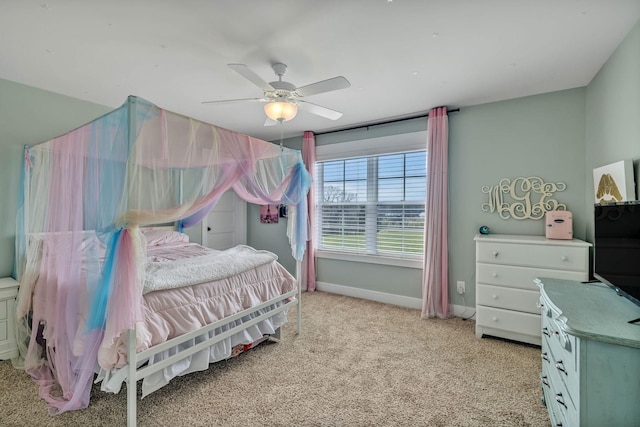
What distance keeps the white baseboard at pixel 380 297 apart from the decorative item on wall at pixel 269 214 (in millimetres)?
1403

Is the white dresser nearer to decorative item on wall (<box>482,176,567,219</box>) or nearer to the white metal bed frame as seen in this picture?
decorative item on wall (<box>482,176,567,219</box>)

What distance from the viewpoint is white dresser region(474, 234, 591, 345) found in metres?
2.52

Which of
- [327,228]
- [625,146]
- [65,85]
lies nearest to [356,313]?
[327,228]

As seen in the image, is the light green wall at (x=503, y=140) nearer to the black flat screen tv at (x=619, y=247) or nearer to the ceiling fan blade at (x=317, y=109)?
the black flat screen tv at (x=619, y=247)

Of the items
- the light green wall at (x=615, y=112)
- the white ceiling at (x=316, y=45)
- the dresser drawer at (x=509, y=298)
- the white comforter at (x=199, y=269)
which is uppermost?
the white ceiling at (x=316, y=45)

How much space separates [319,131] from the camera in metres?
4.50

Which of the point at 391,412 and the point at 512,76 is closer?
the point at 391,412

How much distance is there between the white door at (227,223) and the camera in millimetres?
5090

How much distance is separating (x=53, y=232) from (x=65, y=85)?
1.62 m

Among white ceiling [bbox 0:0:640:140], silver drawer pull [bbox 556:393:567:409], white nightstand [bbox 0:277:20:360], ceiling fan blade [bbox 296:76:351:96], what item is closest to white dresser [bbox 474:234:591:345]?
silver drawer pull [bbox 556:393:567:409]

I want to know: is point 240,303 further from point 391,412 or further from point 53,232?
point 53,232

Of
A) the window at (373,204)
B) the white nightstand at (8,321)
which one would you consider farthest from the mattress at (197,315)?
the window at (373,204)

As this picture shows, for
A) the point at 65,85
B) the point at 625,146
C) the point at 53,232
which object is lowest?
the point at 53,232

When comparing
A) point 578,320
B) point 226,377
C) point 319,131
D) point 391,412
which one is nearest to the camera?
point 578,320
